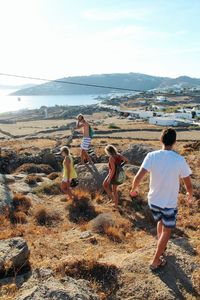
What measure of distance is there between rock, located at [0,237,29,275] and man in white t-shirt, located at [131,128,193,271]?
2.11 meters

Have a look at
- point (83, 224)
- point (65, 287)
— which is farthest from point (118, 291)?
point (83, 224)

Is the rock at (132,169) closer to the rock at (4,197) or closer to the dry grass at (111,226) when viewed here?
the dry grass at (111,226)

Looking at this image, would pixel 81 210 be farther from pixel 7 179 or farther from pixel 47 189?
pixel 7 179

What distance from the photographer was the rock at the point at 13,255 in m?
6.27

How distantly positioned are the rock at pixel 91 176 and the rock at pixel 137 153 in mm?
3155

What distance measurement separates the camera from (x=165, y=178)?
19.4ft

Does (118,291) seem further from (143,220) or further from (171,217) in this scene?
(143,220)

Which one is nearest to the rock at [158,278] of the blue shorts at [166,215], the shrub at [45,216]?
the blue shorts at [166,215]

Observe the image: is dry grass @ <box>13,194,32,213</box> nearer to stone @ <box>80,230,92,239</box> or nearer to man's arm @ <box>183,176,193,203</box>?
stone @ <box>80,230,92,239</box>

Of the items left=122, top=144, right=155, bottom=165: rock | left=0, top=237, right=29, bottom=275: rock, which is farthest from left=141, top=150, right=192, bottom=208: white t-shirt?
left=122, top=144, right=155, bottom=165: rock

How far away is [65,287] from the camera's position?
5.49 m

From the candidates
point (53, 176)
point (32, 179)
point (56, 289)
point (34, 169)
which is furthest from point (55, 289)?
point (34, 169)

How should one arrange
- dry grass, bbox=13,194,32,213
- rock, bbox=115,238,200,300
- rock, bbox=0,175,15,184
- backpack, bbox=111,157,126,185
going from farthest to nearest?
rock, bbox=0,175,15,184 < dry grass, bbox=13,194,32,213 < backpack, bbox=111,157,126,185 < rock, bbox=115,238,200,300

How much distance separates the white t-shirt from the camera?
232 inches
